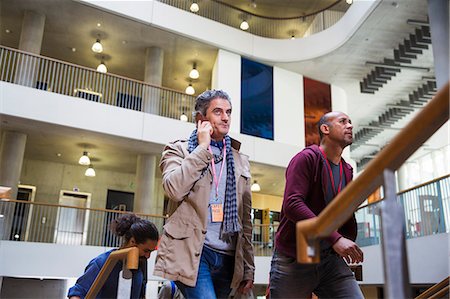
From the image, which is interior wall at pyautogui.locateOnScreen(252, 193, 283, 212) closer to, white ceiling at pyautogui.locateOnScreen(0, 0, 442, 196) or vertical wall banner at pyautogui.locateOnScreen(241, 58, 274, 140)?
white ceiling at pyautogui.locateOnScreen(0, 0, 442, 196)

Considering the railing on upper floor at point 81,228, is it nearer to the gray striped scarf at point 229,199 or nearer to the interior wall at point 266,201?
the interior wall at point 266,201

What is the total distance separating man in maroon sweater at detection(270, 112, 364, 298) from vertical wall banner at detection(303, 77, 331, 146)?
44.2ft

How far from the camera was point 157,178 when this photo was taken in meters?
18.9

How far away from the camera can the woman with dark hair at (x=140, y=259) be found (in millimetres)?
2990

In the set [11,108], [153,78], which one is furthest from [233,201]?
[153,78]

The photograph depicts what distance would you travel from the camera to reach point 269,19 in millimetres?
17984

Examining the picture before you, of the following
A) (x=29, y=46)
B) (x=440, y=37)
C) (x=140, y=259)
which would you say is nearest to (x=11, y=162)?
(x=29, y=46)

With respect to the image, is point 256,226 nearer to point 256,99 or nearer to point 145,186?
point 145,186

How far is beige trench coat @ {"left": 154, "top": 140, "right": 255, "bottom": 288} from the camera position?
2121 millimetres

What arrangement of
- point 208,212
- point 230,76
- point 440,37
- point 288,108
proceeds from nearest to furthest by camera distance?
point 208,212 → point 440,37 → point 230,76 → point 288,108

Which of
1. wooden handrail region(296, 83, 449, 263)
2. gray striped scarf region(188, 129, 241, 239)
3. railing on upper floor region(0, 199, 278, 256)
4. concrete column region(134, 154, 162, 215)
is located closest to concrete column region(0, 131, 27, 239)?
railing on upper floor region(0, 199, 278, 256)

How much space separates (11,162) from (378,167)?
12.8 metres

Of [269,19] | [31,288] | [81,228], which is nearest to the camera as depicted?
[81,228]

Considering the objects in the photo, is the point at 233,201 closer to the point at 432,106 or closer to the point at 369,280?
the point at 432,106
